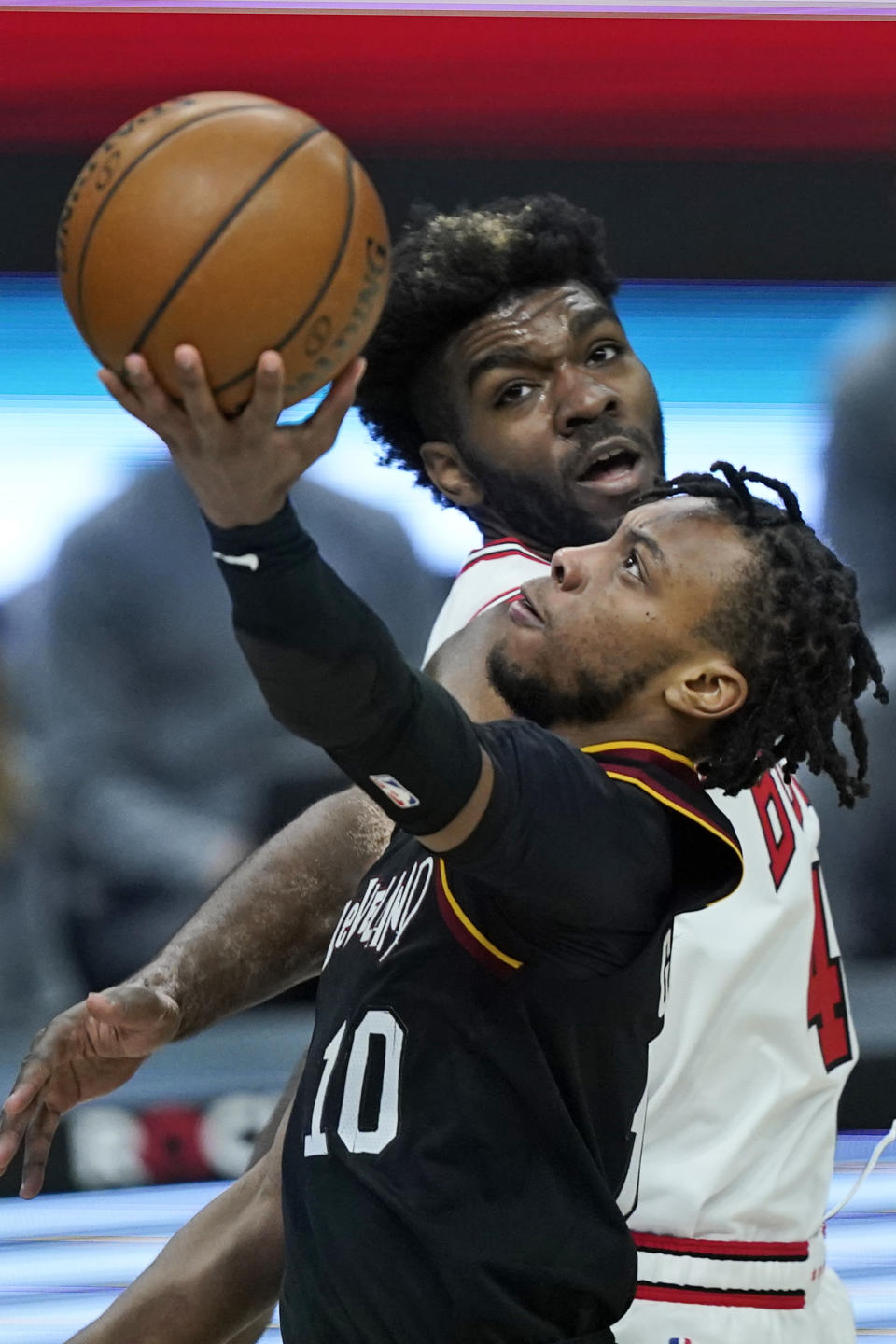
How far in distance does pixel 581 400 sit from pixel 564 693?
82cm

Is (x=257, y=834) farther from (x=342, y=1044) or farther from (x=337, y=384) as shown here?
(x=337, y=384)

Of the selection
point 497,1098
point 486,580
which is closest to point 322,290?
point 497,1098

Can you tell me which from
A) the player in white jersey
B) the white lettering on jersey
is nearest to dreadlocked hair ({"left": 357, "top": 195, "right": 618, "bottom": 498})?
the player in white jersey

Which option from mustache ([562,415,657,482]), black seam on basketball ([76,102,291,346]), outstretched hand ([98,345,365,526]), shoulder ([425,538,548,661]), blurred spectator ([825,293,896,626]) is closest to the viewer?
outstretched hand ([98,345,365,526])

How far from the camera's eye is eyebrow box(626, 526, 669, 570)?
1.65 meters

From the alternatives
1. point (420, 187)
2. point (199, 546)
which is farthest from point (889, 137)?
point (199, 546)

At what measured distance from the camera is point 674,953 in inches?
83.0

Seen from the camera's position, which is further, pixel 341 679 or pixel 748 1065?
pixel 748 1065

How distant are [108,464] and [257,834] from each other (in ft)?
3.36

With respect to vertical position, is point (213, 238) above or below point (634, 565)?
above

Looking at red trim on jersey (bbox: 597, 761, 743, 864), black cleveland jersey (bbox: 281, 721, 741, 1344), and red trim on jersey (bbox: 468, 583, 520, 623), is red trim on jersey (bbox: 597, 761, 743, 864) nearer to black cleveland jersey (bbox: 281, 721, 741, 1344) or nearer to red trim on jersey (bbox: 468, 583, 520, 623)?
black cleveland jersey (bbox: 281, 721, 741, 1344)

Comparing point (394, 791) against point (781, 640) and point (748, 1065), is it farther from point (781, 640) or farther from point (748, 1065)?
point (748, 1065)

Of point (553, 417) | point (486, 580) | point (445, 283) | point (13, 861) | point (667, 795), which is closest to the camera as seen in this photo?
point (667, 795)

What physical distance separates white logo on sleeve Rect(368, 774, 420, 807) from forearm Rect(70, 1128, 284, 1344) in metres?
1.00
